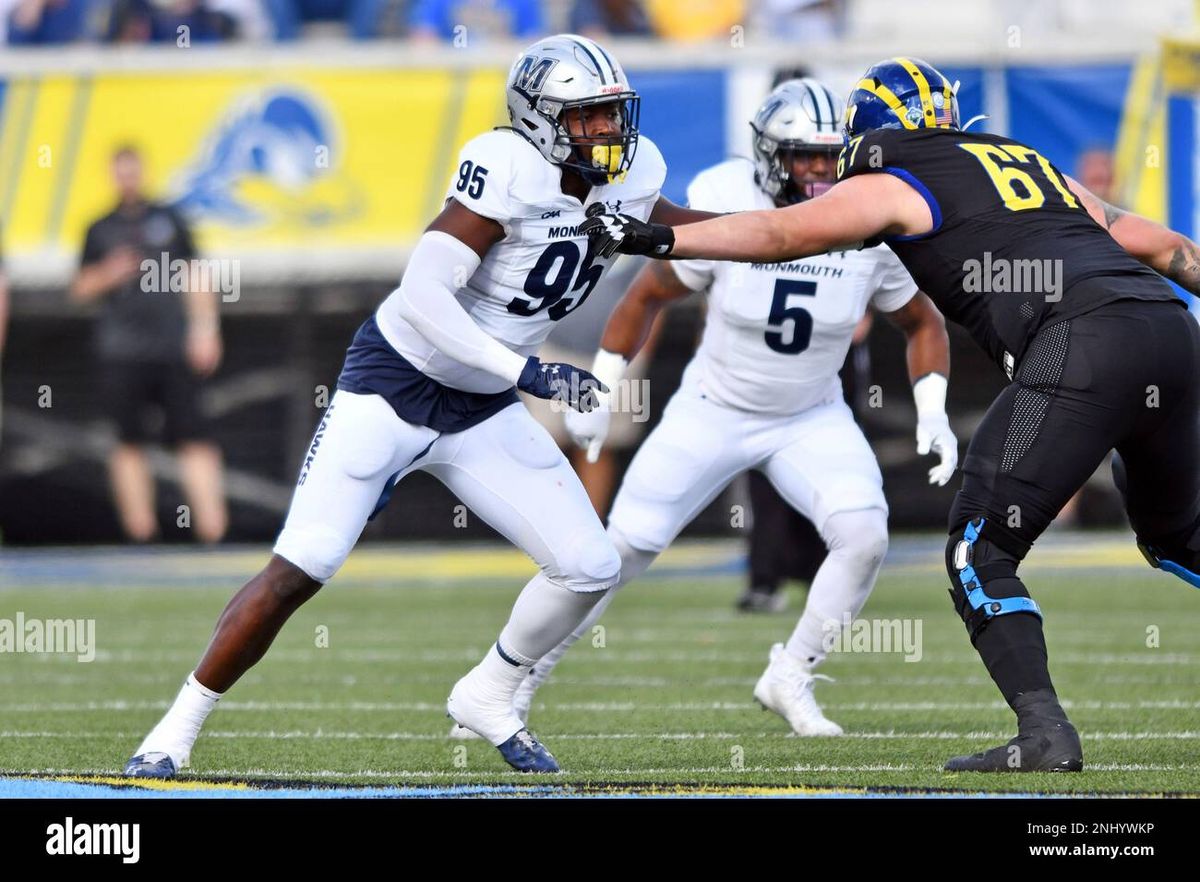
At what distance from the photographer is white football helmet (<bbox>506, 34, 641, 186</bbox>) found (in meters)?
5.12

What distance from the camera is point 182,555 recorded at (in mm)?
12781

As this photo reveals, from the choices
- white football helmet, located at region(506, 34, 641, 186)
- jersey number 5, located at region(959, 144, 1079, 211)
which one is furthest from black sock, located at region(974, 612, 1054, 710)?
white football helmet, located at region(506, 34, 641, 186)

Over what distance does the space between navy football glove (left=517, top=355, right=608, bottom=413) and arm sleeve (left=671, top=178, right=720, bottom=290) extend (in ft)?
5.04

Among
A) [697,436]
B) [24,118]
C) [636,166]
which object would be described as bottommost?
[697,436]

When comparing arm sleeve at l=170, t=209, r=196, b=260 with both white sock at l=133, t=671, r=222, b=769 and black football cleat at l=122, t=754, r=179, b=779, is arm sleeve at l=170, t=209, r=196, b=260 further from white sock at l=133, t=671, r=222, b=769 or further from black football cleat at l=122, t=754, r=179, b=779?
black football cleat at l=122, t=754, r=179, b=779

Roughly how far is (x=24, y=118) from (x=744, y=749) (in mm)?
9170

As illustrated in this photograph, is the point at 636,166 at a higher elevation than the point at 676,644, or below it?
higher

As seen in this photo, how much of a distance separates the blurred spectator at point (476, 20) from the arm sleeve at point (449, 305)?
8546 millimetres

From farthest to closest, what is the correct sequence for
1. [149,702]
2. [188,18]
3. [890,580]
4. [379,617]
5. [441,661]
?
1. [188,18]
2. [890,580]
3. [379,617]
4. [441,661]
5. [149,702]

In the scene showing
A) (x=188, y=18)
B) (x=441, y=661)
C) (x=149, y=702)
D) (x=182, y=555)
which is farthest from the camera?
(x=188, y=18)

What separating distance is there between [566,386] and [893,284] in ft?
6.24

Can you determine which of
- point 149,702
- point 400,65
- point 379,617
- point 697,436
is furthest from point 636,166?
point 400,65

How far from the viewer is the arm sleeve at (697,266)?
636 cm

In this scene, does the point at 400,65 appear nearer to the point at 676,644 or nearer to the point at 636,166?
the point at 676,644
